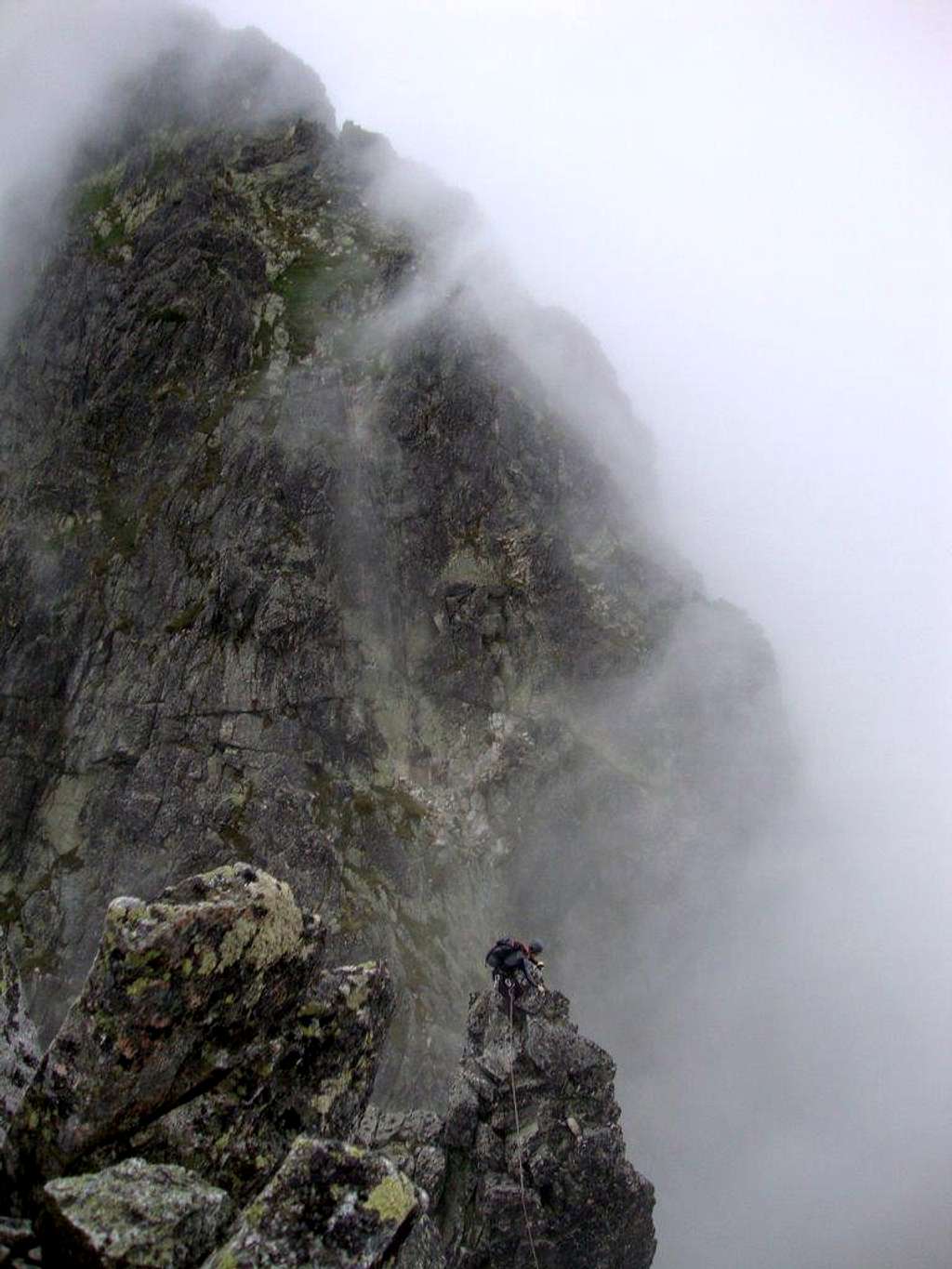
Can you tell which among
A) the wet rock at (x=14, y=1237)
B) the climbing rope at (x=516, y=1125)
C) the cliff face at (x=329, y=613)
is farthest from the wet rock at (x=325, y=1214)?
the cliff face at (x=329, y=613)

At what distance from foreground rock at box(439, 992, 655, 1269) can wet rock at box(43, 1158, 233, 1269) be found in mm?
23233

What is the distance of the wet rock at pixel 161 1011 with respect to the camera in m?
11.7

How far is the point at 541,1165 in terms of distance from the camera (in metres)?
30.5

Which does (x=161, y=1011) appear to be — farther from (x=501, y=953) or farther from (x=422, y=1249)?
(x=501, y=953)

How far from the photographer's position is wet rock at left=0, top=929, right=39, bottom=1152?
12.8 metres

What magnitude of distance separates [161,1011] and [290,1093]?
266cm

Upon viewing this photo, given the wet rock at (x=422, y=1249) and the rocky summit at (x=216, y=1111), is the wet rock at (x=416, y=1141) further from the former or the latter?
the rocky summit at (x=216, y=1111)

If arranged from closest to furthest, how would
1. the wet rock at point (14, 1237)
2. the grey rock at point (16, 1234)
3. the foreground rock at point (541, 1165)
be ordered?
the wet rock at point (14, 1237) < the grey rock at point (16, 1234) < the foreground rock at point (541, 1165)

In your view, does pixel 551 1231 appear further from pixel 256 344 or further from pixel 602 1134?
pixel 256 344

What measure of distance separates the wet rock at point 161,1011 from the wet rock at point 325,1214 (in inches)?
116

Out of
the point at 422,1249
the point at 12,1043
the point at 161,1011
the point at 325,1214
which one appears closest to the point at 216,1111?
the point at 161,1011

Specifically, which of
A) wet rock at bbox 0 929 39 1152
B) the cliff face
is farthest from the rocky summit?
the cliff face

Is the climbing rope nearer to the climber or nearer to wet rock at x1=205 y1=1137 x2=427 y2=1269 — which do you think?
the climber

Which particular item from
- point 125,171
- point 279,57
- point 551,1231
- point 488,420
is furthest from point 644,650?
point 279,57
